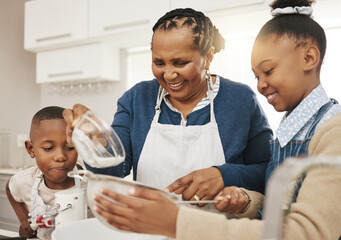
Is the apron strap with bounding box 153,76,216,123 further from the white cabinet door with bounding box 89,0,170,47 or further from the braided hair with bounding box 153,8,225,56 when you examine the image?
the white cabinet door with bounding box 89,0,170,47

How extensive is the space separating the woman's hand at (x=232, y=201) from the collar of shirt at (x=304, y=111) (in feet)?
0.61

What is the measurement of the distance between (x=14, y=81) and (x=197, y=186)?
9.48 feet

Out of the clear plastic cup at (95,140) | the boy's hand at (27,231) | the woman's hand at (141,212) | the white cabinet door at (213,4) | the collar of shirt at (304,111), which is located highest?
the white cabinet door at (213,4)

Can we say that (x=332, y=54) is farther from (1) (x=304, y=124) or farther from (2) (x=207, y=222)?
(2) (x=207, y=222)

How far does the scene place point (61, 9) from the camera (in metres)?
2.67

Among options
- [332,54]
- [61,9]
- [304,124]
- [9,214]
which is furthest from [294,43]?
[9,214]

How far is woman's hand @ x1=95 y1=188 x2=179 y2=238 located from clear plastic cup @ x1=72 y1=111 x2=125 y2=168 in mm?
194

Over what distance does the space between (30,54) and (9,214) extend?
1567 millimetres

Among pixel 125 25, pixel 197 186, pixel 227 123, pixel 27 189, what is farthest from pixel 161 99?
→ pixel 125 25

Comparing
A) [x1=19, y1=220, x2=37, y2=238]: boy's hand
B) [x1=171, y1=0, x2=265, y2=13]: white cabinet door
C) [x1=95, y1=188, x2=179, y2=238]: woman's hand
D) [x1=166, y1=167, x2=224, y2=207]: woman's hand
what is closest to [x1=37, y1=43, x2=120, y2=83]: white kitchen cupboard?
[x1=171, y1=0, x2=265, y2=13]: white cabinet door

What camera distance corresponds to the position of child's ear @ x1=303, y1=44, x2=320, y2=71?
0.81 metres

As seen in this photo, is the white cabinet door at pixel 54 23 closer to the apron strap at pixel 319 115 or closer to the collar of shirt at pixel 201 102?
the collar of shirt at pixel 201 102

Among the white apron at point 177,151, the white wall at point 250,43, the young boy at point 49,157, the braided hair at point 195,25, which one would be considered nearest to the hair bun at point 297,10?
the braided hair at point 195,25

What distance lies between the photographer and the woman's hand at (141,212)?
52 centimetres
